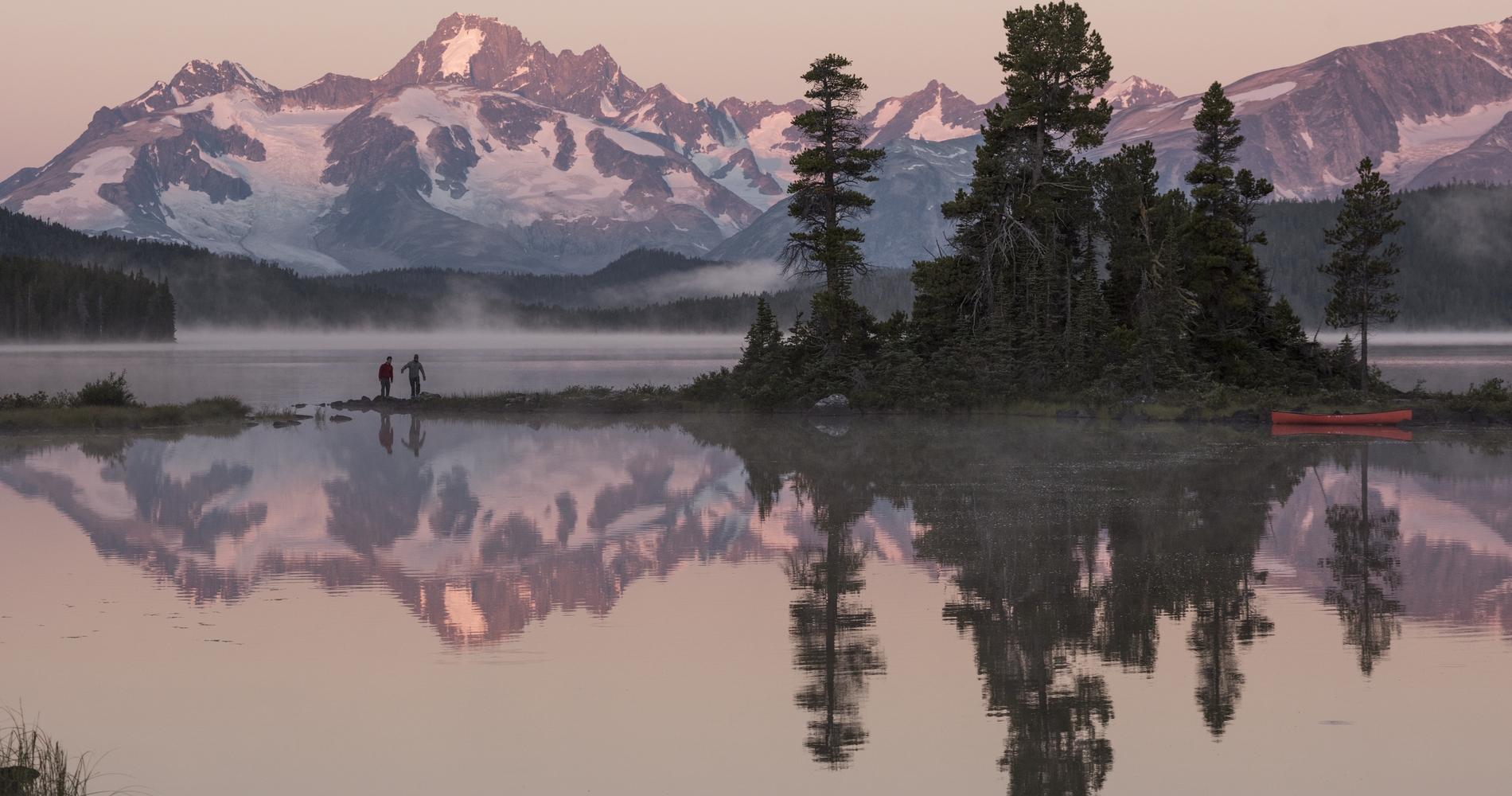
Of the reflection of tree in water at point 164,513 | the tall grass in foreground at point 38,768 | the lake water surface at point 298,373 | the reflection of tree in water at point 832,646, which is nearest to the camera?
the tall grass in foreground at point 38,768

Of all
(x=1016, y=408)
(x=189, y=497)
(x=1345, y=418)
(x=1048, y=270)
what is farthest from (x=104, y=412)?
(x=1345, y=418)

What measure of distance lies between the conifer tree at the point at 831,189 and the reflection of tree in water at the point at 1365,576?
106ft

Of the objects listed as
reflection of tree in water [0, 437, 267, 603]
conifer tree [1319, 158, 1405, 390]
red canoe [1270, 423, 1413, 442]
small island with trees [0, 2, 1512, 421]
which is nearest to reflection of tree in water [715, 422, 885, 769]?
reflection of tree in water [0, 437, 267, 603]

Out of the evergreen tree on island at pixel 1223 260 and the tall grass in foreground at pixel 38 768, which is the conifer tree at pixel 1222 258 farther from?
the tall grass in foreground at pixel 38 768

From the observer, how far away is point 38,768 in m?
10.9

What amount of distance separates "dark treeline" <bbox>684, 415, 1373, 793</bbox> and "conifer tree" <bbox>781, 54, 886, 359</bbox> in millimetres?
18558

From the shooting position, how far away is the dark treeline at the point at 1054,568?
13.1 meters

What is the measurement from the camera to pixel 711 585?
774 inches

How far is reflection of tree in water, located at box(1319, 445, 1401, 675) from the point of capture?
52.6ft

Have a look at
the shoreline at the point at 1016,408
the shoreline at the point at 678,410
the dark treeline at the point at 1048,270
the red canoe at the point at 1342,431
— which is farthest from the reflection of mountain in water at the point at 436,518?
the red canoe at the point at 1342,431

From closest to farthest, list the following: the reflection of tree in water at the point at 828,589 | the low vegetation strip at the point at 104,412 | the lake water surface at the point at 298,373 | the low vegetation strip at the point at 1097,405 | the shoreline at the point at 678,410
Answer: the reflection of tree in water at the point at 828,589
the low vegetation strip at the point at 104,412
the shoreline at the point at 678,410
the low vegetation strip at the point at 1097,405
the lake water surface at the point at 298,373

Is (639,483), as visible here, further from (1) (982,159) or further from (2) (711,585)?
(1) (982,159)

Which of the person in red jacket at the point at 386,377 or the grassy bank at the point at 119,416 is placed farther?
the person in red jacket at the point at 386,377

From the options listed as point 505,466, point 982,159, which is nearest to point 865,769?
point 505,466
